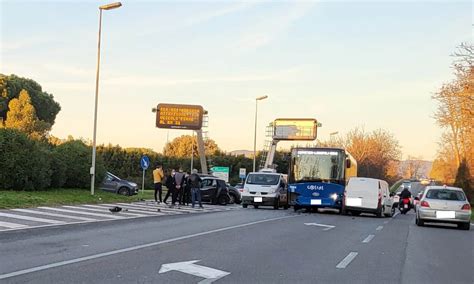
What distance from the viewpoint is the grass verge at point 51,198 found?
21.0 meters

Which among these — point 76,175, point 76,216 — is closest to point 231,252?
point 76,216

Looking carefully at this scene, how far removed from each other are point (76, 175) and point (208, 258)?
21.1 meters

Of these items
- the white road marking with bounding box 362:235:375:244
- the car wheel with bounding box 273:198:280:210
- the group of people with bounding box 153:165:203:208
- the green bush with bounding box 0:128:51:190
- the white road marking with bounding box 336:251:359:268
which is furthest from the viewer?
the car wheel with bounding box 273:198:280:210

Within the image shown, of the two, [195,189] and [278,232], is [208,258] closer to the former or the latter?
[278,232]

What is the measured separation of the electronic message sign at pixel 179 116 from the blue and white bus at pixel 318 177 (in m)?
24.7

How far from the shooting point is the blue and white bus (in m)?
27.5

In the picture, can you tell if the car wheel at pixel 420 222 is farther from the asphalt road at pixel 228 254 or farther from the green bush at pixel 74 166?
the green bush at pixel 74 166

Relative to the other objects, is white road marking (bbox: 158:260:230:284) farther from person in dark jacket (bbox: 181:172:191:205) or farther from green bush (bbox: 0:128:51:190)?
person in dark jacket (bbox: 181:172:191:205)

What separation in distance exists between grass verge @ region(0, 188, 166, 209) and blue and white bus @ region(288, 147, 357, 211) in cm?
785

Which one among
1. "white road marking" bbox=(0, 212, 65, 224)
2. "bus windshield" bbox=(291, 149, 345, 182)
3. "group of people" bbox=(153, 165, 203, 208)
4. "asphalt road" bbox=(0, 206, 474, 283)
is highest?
"bus windshield" bbox=(291, 149, 345, 182)

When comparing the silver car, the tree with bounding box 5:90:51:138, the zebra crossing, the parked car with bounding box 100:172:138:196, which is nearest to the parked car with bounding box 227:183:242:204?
the parked car with bounding box 100:172:138:196

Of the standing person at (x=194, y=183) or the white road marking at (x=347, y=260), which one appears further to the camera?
the standing person at (x=194, y=183)

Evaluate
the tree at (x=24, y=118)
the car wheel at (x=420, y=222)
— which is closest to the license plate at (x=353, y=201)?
the car wheel at (x=420, y=222)

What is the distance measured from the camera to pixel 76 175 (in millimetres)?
30281
